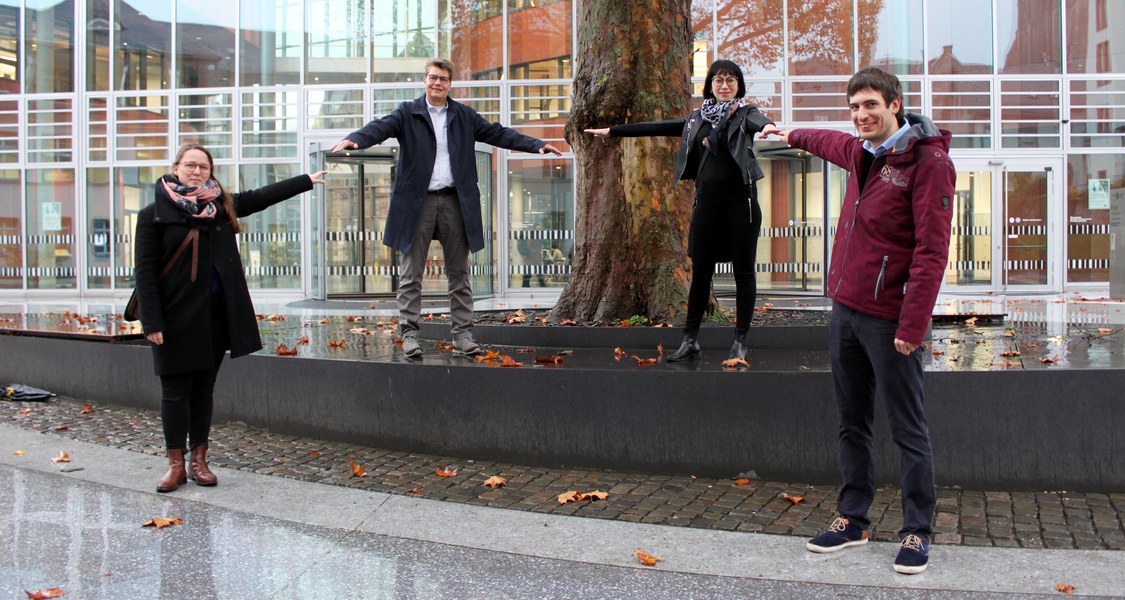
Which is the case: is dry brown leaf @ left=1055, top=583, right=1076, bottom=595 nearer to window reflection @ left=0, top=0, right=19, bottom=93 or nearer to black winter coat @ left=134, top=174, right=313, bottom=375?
black winter coat @ left=134, top=174, right=313, bottom=375

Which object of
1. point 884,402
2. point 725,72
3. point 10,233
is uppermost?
point 725,72

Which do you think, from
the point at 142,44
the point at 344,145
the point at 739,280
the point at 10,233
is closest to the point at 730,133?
the point at 739,280

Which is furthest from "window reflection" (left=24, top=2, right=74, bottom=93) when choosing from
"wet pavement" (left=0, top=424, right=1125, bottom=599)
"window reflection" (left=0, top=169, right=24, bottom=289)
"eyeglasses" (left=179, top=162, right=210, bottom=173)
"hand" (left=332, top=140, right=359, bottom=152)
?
"wet pavement" (left=0, top=424, right=1125, bottom=599)

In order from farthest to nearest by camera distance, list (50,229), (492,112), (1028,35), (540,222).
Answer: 1. (50,229)
2. (492,112)
3. (540,222)
4. (1028,35)

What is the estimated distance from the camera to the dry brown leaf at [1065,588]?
3341 mm

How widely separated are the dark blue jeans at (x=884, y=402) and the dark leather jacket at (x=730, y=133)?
176 centimetres

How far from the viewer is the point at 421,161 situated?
6109 millimetres

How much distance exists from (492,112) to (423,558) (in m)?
15.7

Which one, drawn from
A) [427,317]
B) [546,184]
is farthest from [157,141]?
[427,317]

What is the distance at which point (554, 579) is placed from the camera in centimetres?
356

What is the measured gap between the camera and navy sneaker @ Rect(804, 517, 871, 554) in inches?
149

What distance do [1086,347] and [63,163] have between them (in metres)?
20.1

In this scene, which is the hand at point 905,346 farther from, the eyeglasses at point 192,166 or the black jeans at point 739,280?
the eyeglasses at point 192,166

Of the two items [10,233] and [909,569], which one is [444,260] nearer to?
[909,569]
